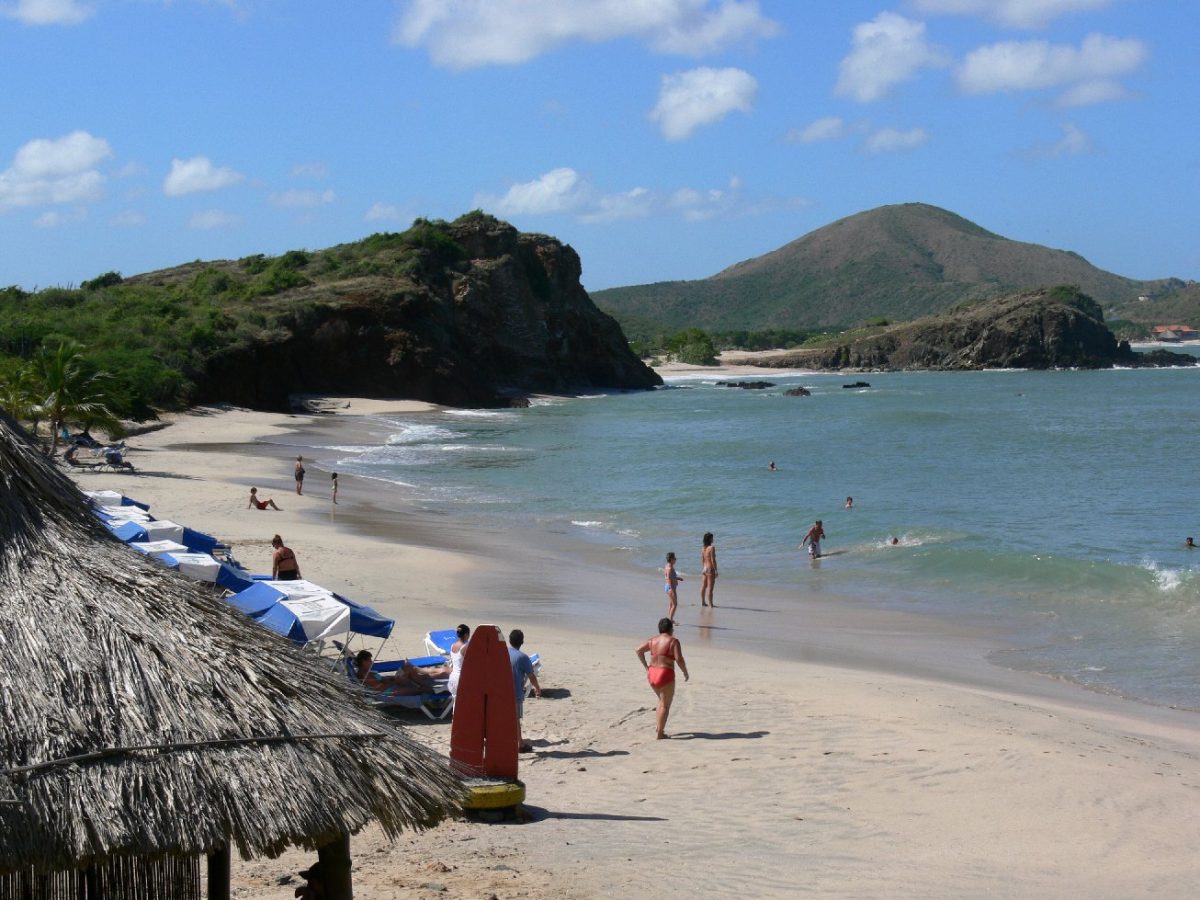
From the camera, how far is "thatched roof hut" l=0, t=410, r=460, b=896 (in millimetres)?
5277

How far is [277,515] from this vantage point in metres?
25.5

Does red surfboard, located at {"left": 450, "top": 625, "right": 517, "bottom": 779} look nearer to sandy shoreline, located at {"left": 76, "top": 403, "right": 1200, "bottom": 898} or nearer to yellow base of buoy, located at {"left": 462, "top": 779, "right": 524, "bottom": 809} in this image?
yellow base of buoy, located at {"left": 462, "top": 779, "right": 524, "bottom": 809}

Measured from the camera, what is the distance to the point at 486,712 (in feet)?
→ 27.8

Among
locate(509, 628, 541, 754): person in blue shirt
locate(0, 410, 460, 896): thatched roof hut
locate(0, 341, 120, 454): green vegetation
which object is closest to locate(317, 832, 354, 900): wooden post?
locate(0, 410, 460, 896): thatched roof hut

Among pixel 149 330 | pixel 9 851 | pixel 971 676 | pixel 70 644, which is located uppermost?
pixel 149 330

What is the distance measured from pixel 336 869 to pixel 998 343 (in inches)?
5079

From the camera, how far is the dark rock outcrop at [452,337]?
6781 cm

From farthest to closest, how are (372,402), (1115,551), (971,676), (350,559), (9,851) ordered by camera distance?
(372,402)
(1115,551)
(350,559)
(971,676)
(9,851)

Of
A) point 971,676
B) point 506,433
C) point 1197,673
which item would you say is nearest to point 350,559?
point 971,676

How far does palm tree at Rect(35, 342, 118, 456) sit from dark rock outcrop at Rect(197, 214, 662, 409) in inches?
1068

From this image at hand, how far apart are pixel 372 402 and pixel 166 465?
122 feet

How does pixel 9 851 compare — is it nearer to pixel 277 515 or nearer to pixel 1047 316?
pixel 277 515

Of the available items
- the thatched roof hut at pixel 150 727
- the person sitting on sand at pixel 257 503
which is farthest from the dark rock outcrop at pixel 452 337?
the thatched roof hut at pixel 150 727

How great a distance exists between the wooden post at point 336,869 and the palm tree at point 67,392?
25937 mm
